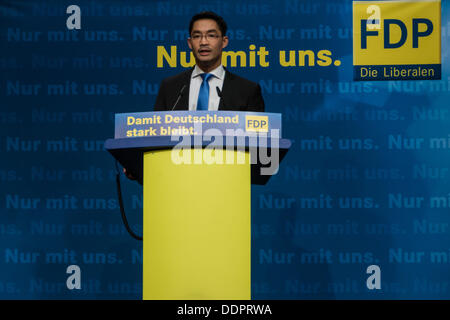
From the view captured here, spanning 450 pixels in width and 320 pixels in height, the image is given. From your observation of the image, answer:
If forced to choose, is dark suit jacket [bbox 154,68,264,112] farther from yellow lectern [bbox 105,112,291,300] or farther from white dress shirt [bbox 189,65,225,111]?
yellow lectern [bbox 105,112,291,300]

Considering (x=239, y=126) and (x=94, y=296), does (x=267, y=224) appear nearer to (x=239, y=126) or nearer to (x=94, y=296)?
(x=94, y=296)

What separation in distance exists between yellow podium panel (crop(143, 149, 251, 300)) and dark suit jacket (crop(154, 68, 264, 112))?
0.51 metres

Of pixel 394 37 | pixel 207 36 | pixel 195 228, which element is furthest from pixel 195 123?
pixel 394 37

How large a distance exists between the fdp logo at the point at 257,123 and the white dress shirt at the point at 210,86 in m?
0.44

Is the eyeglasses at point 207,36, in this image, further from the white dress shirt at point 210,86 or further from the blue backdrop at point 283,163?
the blue backdrop at point 283,163

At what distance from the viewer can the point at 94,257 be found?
3.97m

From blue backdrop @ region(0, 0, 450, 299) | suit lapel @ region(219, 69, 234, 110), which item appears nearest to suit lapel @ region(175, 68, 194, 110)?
suit lapel @ region(219, 69, 234, 110)

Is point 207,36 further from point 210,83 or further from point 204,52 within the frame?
point 210,83

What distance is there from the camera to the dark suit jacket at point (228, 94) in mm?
2564

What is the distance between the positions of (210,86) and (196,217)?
0.71 m

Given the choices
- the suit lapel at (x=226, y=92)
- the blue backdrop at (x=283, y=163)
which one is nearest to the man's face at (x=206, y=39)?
the suit lapel at (x=226, y=92)

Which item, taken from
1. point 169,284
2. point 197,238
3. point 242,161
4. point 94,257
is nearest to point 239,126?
point 242,161

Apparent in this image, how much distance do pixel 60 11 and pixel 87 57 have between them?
342mm

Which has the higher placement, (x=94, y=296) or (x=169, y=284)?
(x=169, y=284)
